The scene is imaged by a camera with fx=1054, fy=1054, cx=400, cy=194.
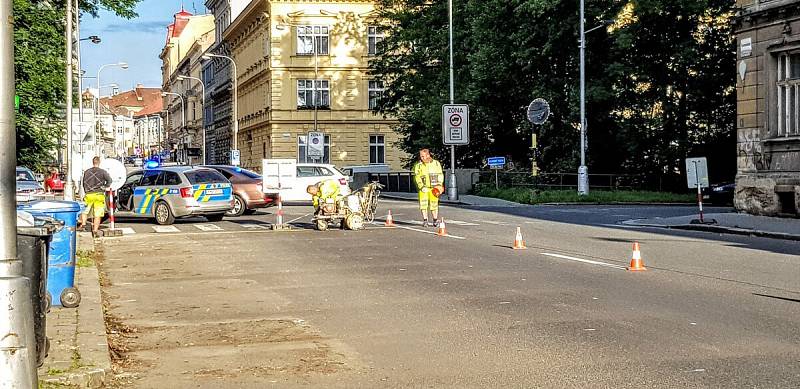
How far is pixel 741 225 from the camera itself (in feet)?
76.8

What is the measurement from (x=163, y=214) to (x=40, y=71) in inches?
Result: 641

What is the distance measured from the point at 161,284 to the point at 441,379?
7170mm

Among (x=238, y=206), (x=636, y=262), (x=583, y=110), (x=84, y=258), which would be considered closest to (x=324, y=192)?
(x=238, y=206)

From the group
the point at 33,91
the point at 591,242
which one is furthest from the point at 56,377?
the point at 33,91

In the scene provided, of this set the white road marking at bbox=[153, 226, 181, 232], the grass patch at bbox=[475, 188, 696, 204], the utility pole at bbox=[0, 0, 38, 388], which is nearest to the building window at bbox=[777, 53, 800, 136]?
the grass patch at bbox=[475, 188, 696, 204]

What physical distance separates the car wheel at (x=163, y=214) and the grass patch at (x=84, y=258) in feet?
28.4

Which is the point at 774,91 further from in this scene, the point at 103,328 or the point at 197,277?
the point at 103,328

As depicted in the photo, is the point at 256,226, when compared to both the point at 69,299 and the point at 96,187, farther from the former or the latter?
the point at 69,299

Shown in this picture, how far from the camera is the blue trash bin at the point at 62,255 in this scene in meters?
10.5

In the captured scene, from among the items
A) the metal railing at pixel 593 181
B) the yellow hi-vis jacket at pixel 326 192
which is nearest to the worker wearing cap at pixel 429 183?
the yellow hi-vis jacket at pixel 326 192

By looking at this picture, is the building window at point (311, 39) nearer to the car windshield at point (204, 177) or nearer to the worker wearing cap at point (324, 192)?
the car windshield at point (204, 177)

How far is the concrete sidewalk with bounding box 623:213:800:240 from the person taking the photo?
838 inches

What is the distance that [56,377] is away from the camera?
22.8 ft

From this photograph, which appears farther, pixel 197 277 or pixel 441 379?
pixel 197 277
